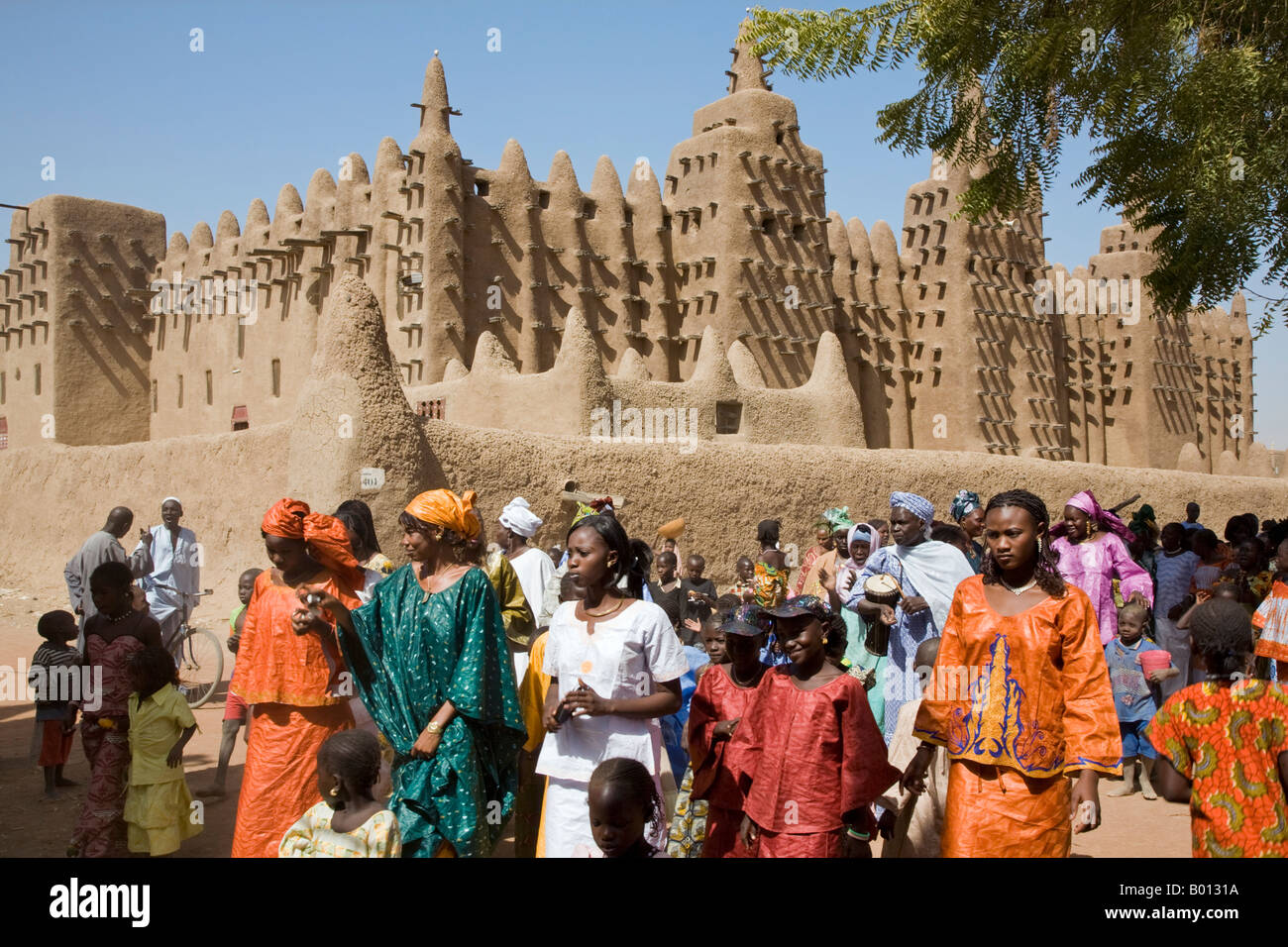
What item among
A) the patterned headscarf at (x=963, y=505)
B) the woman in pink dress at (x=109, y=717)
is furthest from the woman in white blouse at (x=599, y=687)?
the patterned headscarf at (x=963, y=505)

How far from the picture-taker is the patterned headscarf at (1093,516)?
305 inches

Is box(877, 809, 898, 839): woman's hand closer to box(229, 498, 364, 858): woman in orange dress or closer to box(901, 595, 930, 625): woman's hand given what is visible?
box(901, 595, 930, 625): woman's hand

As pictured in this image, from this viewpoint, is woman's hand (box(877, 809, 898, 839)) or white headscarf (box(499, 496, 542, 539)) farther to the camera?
white headscarf (box(499, 496, 542, 539))

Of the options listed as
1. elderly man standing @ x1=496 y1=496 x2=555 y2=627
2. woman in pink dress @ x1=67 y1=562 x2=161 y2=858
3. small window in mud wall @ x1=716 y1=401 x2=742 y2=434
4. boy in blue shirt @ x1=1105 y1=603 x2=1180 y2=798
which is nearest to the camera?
woman in pink dress @ x1=67 y1=562 x2=161 y2=858

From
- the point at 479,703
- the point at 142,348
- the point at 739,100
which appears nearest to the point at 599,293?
the point at 739,100

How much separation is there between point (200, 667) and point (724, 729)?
30.3 feet

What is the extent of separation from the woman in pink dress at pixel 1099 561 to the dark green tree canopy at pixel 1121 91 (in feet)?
7.89

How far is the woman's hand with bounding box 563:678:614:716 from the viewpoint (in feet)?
13.1

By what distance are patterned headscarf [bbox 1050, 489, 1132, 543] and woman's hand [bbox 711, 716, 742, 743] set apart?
4.00m

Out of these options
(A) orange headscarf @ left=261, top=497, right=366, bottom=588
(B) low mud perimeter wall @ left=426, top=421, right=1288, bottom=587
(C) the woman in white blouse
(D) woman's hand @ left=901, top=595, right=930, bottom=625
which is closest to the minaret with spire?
(B) low mud perimeter wall @ left=426, top=421, right=1288, bottom=587

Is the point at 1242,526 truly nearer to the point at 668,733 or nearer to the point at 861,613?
the point at 861,613

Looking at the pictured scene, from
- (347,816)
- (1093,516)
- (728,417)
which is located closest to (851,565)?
(1093,516)

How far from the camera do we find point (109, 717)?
5457 mm

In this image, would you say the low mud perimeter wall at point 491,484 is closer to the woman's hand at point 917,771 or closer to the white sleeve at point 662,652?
the white sleeve at point 662,652
